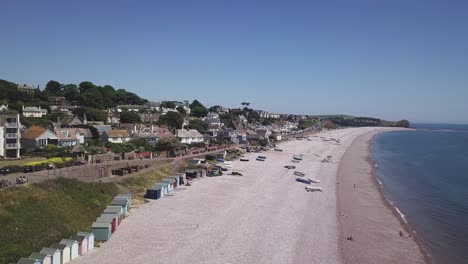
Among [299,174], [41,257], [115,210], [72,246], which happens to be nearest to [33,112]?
[299,174]

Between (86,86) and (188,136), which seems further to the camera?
(86,86)

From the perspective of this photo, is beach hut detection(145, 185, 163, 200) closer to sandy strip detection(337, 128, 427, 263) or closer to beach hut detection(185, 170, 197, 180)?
beach hut detection(185, 170, 197, 180)

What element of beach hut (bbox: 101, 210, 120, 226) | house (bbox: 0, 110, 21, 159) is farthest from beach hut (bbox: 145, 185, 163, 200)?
house (bbox: 0, 110, 21, 159)

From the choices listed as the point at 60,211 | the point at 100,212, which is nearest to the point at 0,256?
the point at 60,211

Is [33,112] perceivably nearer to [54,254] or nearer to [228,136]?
[228,136]

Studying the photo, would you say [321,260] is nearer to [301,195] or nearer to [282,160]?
[301,195]

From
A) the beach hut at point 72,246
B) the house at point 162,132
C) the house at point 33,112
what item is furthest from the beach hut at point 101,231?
the house at point 33,112

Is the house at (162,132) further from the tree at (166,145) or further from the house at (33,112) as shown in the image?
the house at (33,112)
